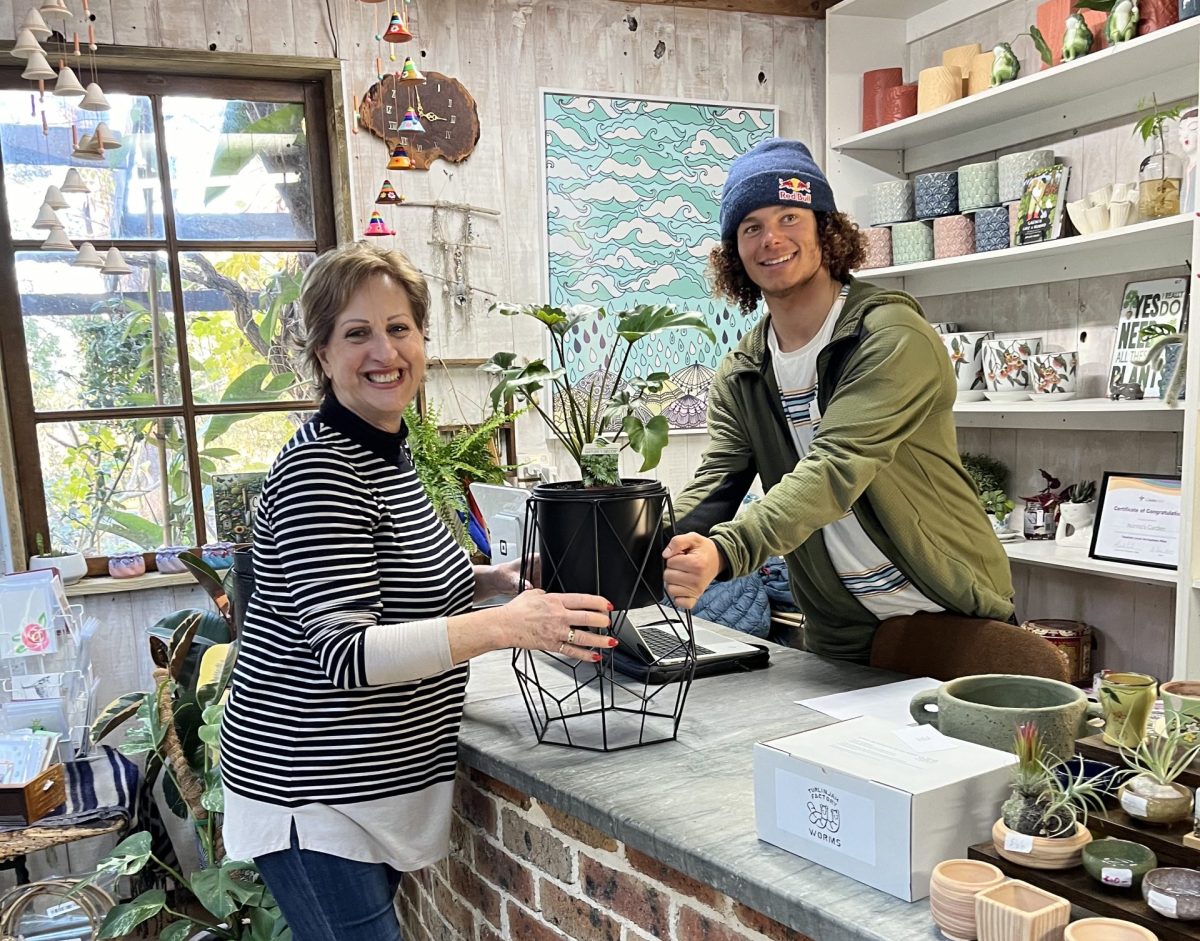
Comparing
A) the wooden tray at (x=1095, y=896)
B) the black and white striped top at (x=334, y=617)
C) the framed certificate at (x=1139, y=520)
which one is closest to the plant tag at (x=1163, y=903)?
the wooden tray at (x=1095, y=896)

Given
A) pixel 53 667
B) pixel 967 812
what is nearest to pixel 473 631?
pixel 967 812

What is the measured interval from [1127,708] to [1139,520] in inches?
72.4

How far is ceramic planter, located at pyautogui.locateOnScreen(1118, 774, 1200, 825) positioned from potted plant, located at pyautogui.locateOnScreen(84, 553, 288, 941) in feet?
5.54

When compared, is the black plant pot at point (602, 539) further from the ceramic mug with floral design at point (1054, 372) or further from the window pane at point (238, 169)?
the window pane at point (238, 169)

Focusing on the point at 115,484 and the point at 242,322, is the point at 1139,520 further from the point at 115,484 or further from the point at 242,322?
the point at 115,484

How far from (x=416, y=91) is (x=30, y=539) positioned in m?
1.87

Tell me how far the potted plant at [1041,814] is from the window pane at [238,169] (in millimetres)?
3015

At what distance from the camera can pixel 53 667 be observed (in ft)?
8.68

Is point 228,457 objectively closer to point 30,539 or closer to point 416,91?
point 30,539

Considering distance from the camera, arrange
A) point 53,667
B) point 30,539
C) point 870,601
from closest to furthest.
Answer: point 870,601 → point 53,667 → point 30,539

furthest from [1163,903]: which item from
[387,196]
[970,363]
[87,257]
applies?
[87,257]

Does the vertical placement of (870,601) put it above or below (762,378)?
below

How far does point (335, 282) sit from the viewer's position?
1345mm

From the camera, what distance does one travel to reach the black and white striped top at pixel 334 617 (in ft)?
3.94
